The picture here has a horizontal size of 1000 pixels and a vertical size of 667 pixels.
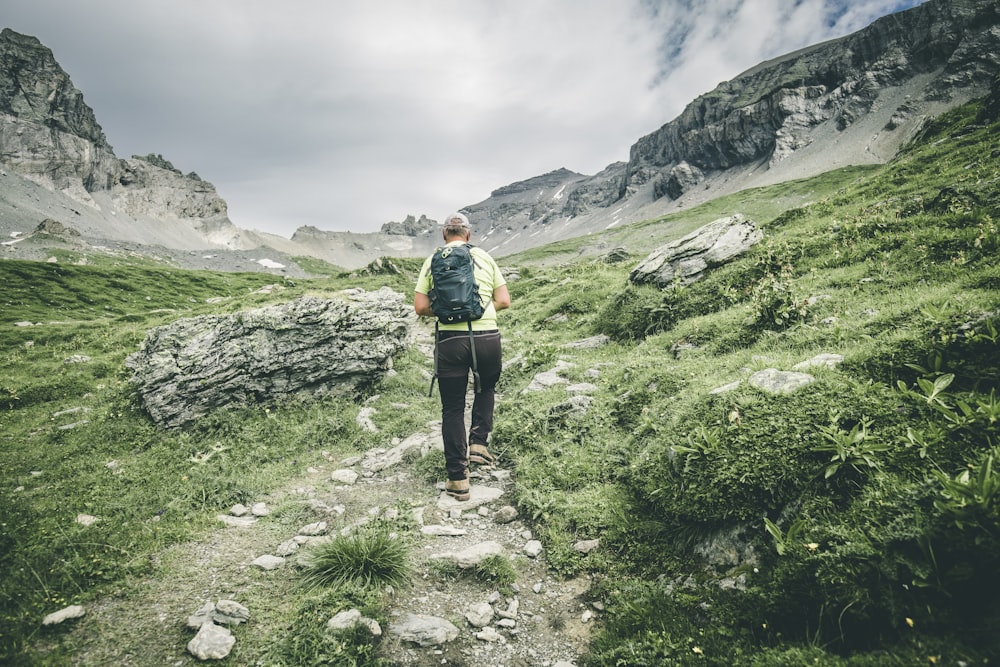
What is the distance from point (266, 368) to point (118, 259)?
155361 mm

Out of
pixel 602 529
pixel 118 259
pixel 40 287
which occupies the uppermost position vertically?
pixel 118 259

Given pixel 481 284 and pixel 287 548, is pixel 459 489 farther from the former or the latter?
pixel 481 284

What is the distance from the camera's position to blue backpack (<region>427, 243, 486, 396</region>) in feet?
22.7

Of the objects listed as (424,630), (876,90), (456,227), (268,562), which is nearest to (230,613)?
(268,562)

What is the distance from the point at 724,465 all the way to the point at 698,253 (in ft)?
32.2

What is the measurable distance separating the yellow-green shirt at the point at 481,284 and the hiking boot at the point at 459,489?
2.50 m

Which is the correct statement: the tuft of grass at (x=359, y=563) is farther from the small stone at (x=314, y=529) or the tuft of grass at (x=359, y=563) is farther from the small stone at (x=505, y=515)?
the small stone at (x=505, y=515)

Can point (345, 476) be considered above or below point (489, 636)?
above

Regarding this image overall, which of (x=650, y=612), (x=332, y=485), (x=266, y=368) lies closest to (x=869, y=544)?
(x=650, y=612)

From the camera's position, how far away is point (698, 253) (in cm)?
1310

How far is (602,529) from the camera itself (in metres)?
5.56

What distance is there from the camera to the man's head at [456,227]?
24.6 ft

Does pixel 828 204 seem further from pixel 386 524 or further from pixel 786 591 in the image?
pixel 386 524

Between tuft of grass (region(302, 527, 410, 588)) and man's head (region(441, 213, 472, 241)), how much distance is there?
478 cm
